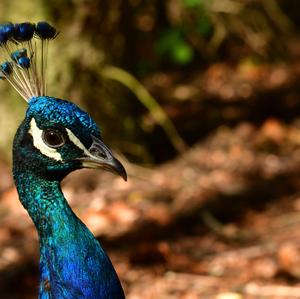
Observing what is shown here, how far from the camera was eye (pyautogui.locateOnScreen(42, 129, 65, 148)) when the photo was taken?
1.57 meters

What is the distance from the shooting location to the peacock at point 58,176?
155 cm

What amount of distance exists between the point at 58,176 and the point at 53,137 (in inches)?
4.4

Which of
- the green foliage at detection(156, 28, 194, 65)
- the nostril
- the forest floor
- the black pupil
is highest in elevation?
the green foliage at detection(156, 28, 194, 65)

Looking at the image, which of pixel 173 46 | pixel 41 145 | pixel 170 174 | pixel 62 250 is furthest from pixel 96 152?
pixel 173 46

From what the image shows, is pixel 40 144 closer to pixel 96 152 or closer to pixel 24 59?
pixel 96 152

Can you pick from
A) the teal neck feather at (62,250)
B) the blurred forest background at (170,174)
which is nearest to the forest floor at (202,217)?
the blurred forest background at (170,174)

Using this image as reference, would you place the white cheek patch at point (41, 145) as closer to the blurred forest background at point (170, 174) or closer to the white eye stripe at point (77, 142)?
the white eye stripe at point (77, 142)

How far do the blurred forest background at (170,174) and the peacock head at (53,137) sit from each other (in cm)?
106

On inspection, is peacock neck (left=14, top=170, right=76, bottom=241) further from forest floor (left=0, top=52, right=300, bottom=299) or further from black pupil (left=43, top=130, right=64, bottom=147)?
forest floor (left=0, top=52, right=300, bottom=299)

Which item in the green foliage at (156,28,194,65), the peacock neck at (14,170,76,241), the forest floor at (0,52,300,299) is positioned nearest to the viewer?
the peacock neck at (14,170,76,241)

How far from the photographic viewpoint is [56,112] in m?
1.56

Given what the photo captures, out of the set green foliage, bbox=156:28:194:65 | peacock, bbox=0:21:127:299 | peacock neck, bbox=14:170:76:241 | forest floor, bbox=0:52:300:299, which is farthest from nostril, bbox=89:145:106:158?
green foliage, bbox=156:28:194:65

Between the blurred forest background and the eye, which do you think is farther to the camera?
the blurred forest background

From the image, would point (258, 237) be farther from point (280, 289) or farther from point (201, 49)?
point (201, 49)
